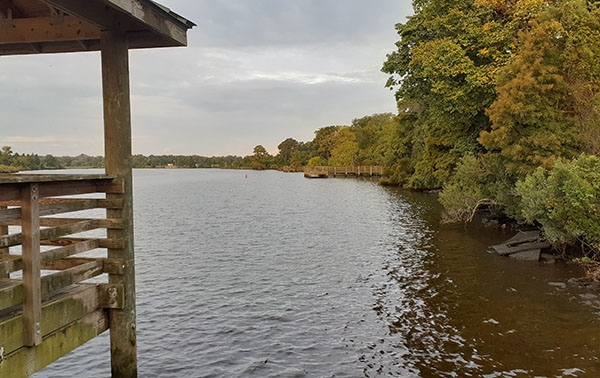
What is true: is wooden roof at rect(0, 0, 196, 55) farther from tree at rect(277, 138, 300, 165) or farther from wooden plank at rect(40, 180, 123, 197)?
tree at rect(277, 138, 300, 165)

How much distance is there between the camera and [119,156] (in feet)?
23.6


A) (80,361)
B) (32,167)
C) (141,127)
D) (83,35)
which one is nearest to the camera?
(83,35)

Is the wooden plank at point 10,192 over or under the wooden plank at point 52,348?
→ over

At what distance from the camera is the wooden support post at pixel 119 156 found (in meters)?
7.04

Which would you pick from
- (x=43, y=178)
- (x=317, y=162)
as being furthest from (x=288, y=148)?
(x=43, y=178)

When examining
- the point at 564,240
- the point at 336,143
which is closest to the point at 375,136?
the point at 336,143

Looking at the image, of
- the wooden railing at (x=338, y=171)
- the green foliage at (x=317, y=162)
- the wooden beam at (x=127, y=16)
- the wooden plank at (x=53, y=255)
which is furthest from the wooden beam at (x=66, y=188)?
the green foliage at (x=317, y=162)

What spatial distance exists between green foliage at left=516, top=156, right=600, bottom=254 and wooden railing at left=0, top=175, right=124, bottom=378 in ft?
47.3

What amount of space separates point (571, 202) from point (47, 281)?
15.4 meters

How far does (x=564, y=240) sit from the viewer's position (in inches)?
616

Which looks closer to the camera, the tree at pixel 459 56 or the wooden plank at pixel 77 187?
the wooden plank at pixel 77 187

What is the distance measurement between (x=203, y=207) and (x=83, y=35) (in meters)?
36.5

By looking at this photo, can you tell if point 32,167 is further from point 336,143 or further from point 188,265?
point 336,143

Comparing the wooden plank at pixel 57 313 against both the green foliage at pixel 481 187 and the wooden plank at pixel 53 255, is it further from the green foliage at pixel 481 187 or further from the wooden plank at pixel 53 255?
the green foliage at pixel 481 187
